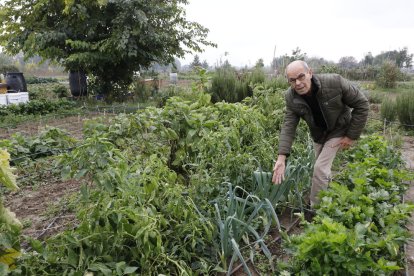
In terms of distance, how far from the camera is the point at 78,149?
169cm

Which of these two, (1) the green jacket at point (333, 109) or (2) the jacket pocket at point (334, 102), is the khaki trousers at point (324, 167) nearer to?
(1) the green jacket at point (333, 109)

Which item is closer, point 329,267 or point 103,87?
point 329,267

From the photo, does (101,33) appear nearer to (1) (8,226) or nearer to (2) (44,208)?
(2) (44,208)

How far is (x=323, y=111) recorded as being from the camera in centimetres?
259

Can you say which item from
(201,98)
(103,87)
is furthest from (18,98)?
(201,98)

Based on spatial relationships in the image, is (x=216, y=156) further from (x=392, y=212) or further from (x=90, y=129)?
(x=392, y=212)

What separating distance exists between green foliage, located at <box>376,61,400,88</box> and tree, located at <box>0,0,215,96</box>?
7562 millimetres

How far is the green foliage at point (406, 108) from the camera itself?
638cm

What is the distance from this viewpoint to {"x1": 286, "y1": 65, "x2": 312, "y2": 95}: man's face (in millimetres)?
2391

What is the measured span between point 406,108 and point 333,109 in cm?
484

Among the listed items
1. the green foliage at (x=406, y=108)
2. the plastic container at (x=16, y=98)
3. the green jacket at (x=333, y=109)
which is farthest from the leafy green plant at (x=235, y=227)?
the plastic container at (x=16, y=98)

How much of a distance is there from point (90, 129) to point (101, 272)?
3.93ft

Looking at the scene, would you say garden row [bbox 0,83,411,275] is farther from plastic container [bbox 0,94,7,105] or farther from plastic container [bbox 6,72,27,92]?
plastic container [bbox 6,72,27,92]

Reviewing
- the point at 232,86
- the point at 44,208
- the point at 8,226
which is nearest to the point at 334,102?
the point at 8,226
